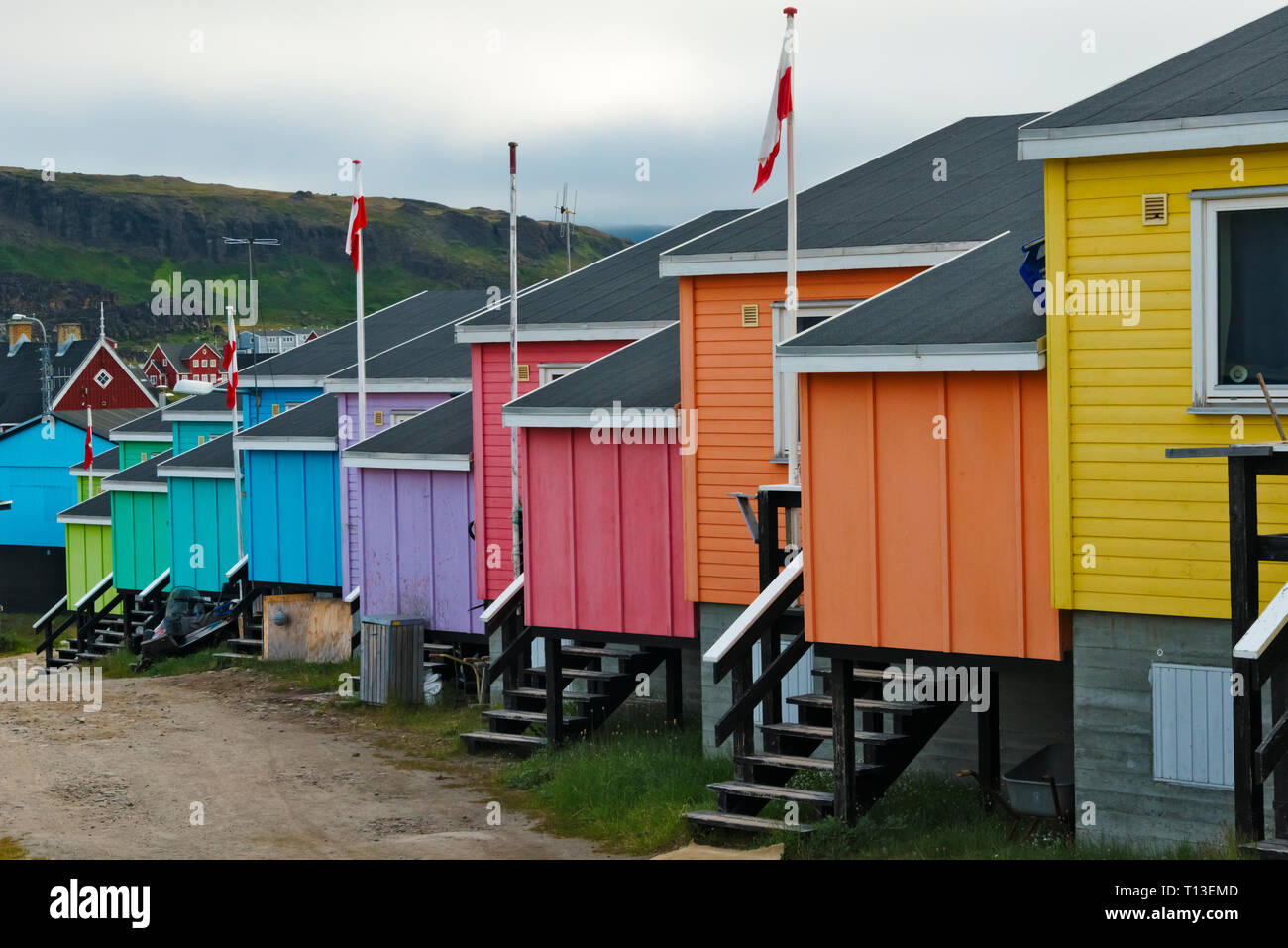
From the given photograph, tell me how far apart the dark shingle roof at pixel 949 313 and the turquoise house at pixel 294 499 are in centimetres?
1488

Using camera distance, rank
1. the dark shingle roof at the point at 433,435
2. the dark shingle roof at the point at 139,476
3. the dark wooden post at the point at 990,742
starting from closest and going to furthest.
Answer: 1. the dark wooden post at the point at 990,742
2. the dark shingle roof at the point at 433,435
3. the dark shingle roof at the point at 139,476

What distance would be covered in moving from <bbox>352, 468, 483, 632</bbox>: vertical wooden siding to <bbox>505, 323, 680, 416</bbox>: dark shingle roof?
13.7 ft

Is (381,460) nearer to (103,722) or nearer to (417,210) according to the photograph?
(103,722)

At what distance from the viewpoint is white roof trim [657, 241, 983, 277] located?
15.1 meters

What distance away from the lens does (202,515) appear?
3216cm

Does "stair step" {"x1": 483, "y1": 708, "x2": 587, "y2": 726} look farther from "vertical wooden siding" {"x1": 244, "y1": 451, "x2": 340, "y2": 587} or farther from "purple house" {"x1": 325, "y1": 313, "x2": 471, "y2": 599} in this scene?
"vertical wooden siding" {"x1": 244, "y1": 451, "x2": 340, "y2": 587}

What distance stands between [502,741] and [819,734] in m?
5.58

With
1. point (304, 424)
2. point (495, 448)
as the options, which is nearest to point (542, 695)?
point (495, 448)

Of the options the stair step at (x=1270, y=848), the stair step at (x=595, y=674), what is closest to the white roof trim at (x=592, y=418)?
the stair step at (x=595, y=674)

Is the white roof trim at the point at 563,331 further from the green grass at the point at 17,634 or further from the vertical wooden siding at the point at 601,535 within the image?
the green grass at the point at 17,634

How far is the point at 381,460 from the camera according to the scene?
75.5ft

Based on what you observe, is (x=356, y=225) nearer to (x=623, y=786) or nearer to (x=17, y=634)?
(x=623, y=786)

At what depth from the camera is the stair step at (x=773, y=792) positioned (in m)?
12.9
